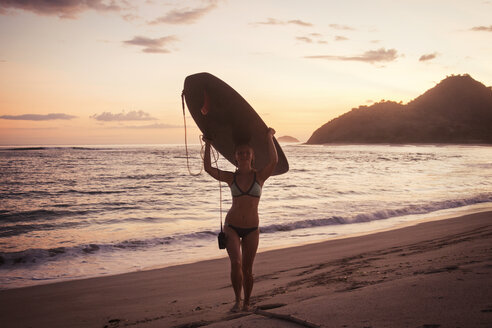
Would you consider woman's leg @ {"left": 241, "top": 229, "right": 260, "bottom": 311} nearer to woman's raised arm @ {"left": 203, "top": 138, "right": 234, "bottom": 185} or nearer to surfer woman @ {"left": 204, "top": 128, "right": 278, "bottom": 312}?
surfer woman @ {"left": 204, "top": 128, "right": 278, "bottom": 312}

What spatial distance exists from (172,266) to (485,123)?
151408 mm

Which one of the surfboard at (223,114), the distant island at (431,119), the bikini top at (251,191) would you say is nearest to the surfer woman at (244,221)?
the bikini top at (251,191)

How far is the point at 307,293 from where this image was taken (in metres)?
4.50

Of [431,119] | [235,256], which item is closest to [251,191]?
[235,256]

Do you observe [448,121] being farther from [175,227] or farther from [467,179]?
[175,227]

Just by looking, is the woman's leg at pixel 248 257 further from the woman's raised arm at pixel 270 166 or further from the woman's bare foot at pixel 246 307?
the woman's raised arm at pixel 270 166

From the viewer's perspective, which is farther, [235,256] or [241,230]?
[241,230]

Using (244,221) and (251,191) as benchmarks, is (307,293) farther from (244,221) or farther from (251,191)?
(251,191)

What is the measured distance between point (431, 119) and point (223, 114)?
152453mm

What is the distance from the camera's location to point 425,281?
381cm

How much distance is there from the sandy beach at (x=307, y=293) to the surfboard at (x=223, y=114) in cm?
182

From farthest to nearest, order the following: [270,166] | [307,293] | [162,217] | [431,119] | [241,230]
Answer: [431,119] < [162,217] < [307,293] < [270,166] < [241,230]

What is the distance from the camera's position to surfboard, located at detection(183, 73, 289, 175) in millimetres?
4570

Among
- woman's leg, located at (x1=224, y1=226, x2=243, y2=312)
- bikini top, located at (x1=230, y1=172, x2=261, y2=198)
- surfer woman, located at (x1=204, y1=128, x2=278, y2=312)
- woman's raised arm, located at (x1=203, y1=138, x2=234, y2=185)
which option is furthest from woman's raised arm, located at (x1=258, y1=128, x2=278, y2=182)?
woman's leg, located at (x1=224, y1=226, x2=243, y2=312)
